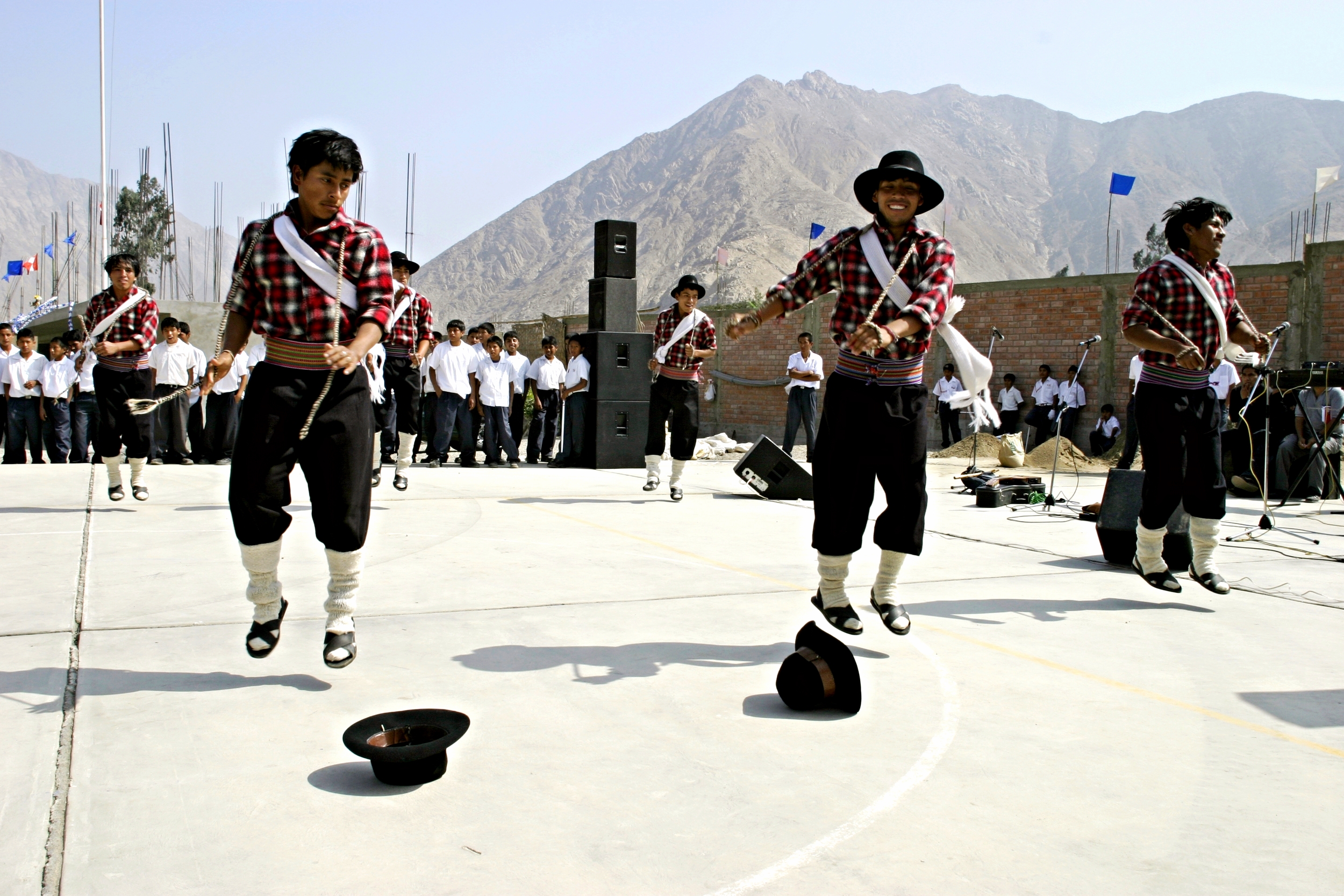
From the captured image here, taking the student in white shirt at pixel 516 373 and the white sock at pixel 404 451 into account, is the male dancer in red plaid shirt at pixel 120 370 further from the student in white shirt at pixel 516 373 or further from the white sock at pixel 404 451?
the student in white shirt at pixel 516 373

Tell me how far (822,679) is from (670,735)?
549 mm

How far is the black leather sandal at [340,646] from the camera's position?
389 centimetres

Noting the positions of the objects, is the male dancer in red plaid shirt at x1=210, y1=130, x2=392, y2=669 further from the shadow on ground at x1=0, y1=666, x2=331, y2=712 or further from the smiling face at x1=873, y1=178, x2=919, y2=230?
the smiling face at x1=873, y1=178, x2=919, y2=230

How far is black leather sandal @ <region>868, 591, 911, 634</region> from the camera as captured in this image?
4480mm

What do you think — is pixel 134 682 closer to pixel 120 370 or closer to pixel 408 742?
pixel 408 742

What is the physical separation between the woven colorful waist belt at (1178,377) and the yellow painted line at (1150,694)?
6.55ft

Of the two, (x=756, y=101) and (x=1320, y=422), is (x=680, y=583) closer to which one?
(x=1320, y=422)

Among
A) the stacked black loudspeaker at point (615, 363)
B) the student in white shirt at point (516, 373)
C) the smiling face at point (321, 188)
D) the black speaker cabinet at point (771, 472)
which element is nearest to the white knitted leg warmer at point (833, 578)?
the smiling face at point (321, 188)

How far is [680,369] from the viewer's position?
385 inches

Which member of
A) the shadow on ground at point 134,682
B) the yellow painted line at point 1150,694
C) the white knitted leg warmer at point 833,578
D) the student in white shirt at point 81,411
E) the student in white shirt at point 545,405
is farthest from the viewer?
the student in white shirt at point 545,405

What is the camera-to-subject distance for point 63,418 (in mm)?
15203

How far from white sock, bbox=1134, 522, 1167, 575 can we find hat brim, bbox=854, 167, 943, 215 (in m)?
2.36

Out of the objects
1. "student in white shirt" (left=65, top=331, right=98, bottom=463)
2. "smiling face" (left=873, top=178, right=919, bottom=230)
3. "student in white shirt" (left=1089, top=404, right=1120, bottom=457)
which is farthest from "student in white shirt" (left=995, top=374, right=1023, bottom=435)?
"smiling face" (left=873, top=178, right=919, bottom=230)

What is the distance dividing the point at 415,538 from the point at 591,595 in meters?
2.22
